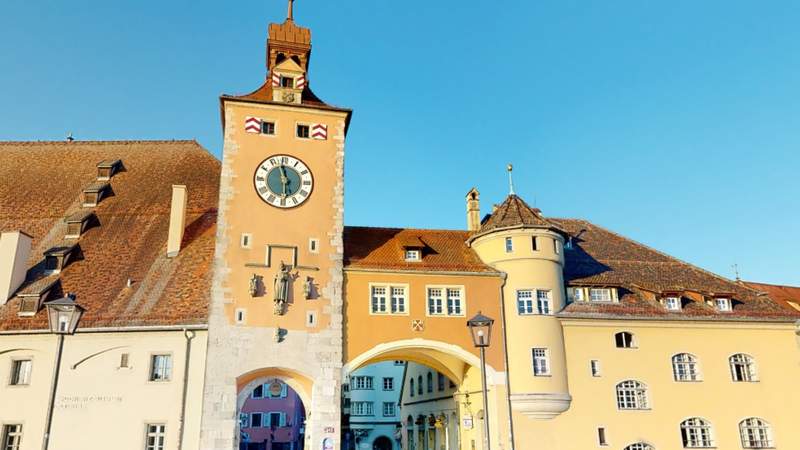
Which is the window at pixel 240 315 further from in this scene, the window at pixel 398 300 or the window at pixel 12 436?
the window at pixel 12 436

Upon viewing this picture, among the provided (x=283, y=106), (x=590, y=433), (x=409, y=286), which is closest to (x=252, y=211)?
(x=283, y=106)

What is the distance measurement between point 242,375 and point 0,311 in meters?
10.6

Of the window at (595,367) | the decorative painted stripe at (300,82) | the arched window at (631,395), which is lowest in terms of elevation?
the arched window at (631,395)

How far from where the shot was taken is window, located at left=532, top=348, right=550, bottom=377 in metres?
Answer: 27.7

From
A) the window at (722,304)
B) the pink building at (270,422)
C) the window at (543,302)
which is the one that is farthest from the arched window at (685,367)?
the pink building at (270,422)

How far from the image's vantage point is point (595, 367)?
2866 cm

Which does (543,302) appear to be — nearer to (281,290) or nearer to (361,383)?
(281,290)

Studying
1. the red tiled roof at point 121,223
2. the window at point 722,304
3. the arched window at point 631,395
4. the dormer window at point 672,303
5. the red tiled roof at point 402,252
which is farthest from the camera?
the window at point 722,304

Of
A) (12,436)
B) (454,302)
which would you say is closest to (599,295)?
(454,302)

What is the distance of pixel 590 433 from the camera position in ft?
90.6

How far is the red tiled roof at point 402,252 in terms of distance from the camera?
28531 mm

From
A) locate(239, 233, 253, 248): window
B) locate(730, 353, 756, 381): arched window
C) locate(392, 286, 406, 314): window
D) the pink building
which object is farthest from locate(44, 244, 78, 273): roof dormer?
locate(730, 353, 756, 381): arched window

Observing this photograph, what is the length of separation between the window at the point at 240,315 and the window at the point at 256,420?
28369 millimetres

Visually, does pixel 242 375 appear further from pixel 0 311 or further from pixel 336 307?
pixel 0 311
